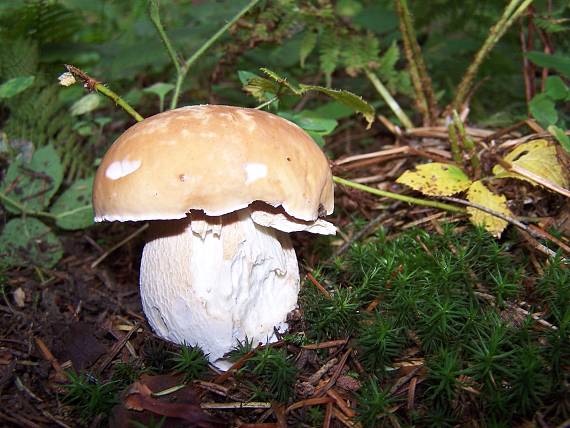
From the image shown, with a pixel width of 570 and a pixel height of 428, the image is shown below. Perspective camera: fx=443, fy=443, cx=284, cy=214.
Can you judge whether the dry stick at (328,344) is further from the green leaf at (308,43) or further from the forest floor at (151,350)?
the green leaf at (308,43)

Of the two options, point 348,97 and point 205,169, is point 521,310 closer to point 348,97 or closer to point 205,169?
point 348,97

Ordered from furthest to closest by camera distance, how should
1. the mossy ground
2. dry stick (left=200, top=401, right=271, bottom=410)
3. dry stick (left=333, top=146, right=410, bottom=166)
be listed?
dry stick (left=333, top=146, right=410, bottom=166)
dry stick (left=200, top=401, right=271, bottom=410)
the mossy ground

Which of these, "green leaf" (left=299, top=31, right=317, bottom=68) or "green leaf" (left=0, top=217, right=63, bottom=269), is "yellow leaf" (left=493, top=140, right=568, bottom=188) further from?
"green leaf" (left=0, top=217, right=63, bottom=269)

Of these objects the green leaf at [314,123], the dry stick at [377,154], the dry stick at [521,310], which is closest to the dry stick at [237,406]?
the dry stick at [521,310]

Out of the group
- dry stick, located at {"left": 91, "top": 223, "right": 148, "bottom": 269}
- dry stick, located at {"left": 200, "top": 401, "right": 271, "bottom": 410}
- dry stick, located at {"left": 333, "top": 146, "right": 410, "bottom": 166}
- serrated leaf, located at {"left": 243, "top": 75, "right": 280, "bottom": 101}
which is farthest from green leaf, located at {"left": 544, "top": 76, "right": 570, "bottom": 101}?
dry stick, located at {"left": 91, "top": 223, "right": 148, "bottom": 269}

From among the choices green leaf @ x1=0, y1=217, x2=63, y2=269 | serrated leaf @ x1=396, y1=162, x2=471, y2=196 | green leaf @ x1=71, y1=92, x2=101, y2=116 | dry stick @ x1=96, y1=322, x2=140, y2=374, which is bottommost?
green leaf @ x1=0, y1=217, x2=63, y2=269

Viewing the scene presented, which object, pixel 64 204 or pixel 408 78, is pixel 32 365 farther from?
pixel 408 78

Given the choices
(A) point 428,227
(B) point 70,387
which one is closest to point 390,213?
(A) point 428,227
